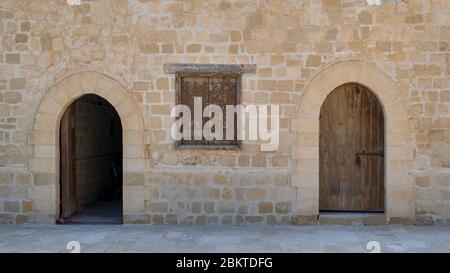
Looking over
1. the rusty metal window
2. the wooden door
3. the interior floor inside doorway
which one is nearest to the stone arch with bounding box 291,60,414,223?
the rusty metal window

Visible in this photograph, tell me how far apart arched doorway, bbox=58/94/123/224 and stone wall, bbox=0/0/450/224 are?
0.42 m

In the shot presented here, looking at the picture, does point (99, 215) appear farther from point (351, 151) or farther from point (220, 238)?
point (351, 151)

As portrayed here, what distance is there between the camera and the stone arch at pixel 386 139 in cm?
708

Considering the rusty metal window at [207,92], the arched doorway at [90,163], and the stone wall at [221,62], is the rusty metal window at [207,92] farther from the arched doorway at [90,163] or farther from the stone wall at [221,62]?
the arched doorway at [90,163]

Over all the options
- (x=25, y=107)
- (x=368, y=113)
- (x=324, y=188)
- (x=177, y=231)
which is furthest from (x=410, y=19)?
(x=25, y=107)

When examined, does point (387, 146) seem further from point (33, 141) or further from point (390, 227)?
point (33, 141)

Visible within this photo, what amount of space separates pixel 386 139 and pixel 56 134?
5.25m

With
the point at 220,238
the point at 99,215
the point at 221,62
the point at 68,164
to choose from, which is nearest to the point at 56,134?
the point at 68,164

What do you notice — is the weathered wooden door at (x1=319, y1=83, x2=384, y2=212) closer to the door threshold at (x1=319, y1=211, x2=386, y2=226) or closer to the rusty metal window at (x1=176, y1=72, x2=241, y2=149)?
the door threshold at (x1=319, y1=211, x2=386, y2=226)

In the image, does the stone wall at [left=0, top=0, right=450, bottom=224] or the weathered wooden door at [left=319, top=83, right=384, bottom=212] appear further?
the weathered wooden door at [left=319, top=83, right=384, bottom=212]

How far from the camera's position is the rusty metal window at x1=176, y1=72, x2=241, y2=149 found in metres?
7.25

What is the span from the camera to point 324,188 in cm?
747

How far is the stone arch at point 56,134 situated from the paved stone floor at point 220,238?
1.41 ft

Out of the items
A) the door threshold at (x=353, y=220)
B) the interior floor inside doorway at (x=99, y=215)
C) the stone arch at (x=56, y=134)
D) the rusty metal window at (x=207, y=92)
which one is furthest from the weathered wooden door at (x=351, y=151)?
the interior floor inside doorway at (x=99, y=215)
